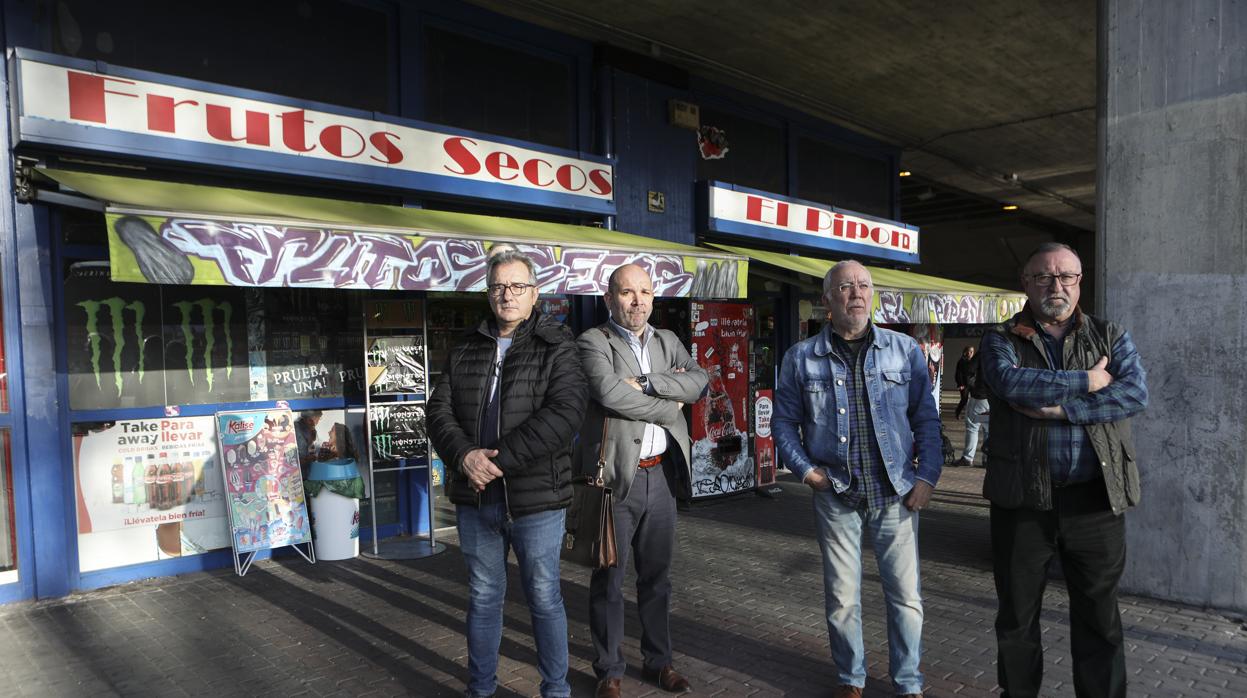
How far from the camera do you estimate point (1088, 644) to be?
289 centimetres

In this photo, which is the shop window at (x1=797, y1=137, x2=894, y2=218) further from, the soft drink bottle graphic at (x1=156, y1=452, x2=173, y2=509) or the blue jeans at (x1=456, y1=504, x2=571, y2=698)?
the blue jeans at (x1=456, y1=504, x2=571, y2=698)

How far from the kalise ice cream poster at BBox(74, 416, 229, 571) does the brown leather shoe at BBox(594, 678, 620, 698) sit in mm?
3581

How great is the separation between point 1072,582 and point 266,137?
5.50m

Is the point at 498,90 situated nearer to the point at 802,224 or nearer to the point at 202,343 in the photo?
the point at 202,343

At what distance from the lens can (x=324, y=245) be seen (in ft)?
14.5

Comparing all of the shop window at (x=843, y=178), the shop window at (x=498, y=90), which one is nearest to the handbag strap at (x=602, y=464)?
the shop window at (x=498, y=90)

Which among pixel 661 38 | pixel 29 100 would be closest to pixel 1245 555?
pixel 661 38

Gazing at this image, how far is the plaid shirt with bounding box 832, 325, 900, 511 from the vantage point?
120 inches

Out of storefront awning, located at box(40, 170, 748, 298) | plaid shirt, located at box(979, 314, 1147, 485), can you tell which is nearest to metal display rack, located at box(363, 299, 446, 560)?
storefront awning, located at box(40, 170, 748, 298)

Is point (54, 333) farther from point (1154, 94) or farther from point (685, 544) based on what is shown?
point (1154, 94)

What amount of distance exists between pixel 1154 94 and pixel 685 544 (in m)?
4.32

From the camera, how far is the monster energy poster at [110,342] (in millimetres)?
5027

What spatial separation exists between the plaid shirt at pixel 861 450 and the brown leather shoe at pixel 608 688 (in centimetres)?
124

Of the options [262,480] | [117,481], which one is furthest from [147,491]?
[262,480]
